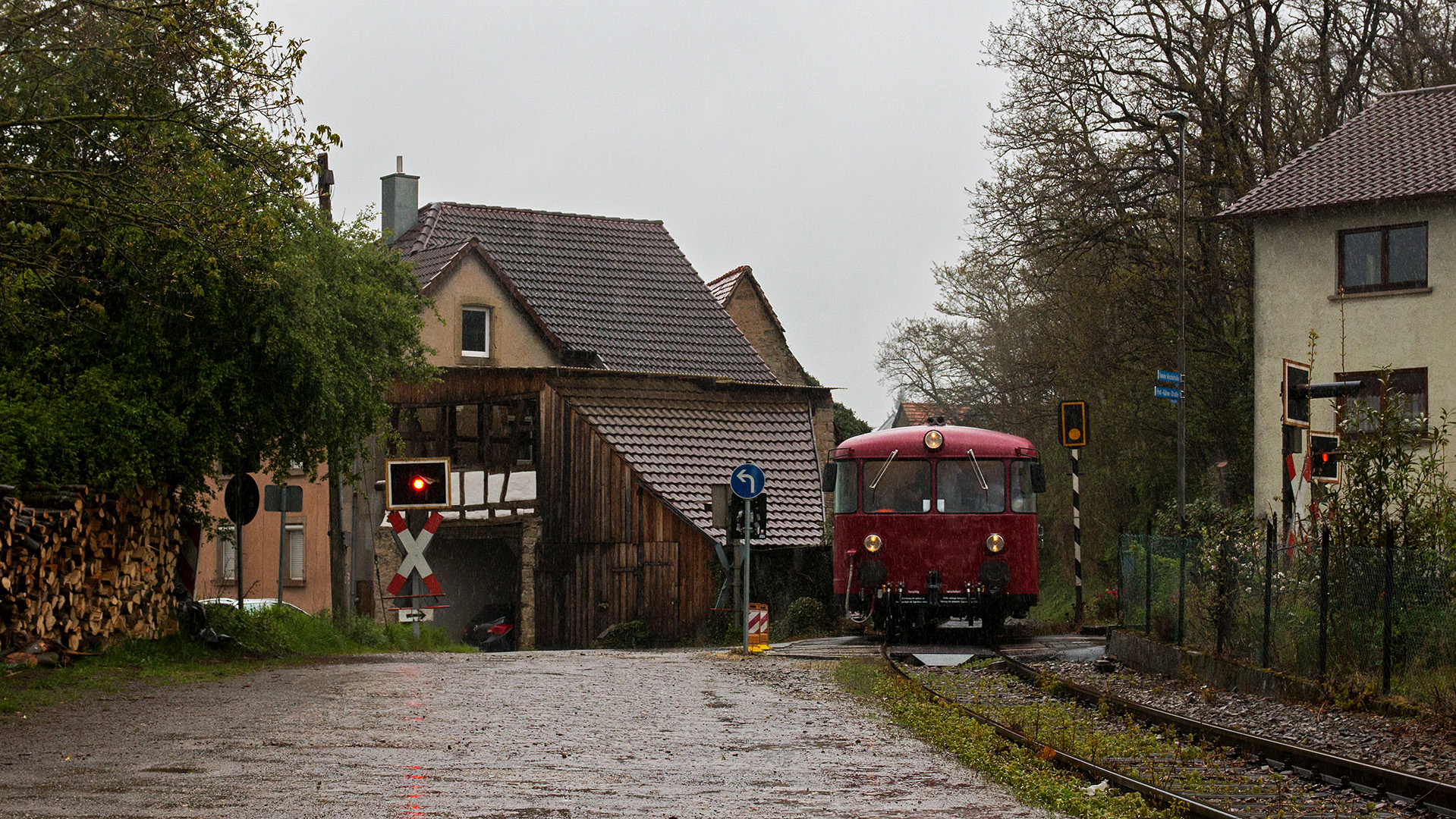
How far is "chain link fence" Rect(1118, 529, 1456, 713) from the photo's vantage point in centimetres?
1336

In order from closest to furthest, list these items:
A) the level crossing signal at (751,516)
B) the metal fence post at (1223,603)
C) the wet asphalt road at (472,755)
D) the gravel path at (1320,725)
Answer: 1. the wet asphalt road at (472,755)
2. the gravel path at (1320,725)
3. the metal fence post at (1223,603)
4. the level crossing signal at (751,516)

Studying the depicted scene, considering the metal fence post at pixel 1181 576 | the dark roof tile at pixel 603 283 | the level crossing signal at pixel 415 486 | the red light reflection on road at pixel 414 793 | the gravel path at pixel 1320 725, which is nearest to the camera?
the red light reflection on road at pixel 414 793

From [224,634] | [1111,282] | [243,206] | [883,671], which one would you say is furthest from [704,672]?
[1111,282]

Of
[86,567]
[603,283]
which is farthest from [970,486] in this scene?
[603,283]

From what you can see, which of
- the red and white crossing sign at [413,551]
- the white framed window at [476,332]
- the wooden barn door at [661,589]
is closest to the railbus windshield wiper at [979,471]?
the red and white crossing sign at [413,551]

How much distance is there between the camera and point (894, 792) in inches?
380

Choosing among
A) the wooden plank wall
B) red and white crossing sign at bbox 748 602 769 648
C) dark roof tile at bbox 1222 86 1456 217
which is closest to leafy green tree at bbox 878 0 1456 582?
dark roof tile at bbox 1222 86 1456 217

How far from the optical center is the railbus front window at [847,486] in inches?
947

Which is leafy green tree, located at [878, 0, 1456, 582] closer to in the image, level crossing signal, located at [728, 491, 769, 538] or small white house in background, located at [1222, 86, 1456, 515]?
small white house in background, located at [1222, 86, 1456, 515]

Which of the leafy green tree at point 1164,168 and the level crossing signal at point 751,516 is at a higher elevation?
the leafy green tree at point 1164,168

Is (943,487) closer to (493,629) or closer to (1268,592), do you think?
(1268,592)

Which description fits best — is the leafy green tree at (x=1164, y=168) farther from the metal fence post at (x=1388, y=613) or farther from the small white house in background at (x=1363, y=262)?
the metal fence post at (x=1388, y=613)

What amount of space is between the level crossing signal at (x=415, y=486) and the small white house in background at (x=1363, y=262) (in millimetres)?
16276

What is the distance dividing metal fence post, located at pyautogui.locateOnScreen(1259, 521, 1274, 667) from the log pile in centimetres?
1141
